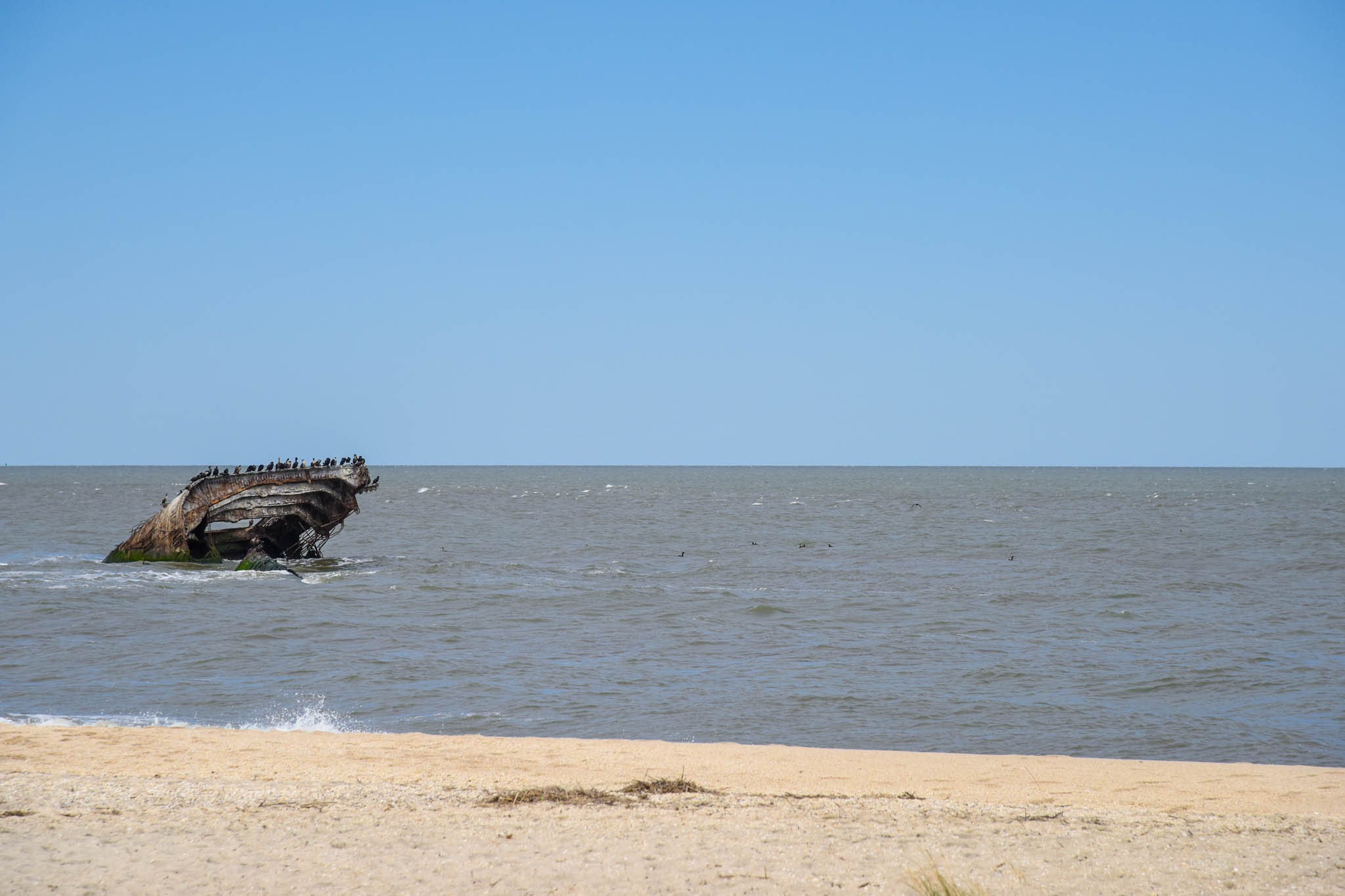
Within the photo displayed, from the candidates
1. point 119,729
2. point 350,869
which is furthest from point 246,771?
point 350,869

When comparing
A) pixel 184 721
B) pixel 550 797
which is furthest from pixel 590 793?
pixel 184 721

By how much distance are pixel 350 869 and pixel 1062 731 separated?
8.98 meters

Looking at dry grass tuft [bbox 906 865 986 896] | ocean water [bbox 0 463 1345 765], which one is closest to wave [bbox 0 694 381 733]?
ocean water [bbox 0 463 1345 765]

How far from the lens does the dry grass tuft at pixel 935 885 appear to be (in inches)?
247

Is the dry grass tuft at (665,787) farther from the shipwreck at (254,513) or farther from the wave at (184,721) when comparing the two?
the shipwreck at (254,513)

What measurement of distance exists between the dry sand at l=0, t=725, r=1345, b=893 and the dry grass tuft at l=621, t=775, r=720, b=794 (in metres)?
0.16

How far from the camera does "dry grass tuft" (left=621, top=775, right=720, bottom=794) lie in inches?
362

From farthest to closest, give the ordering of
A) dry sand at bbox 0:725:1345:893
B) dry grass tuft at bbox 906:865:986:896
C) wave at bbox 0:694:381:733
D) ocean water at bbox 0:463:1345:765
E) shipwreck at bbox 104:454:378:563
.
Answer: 1. shipwreck at bbox 104:454:378:563
2. ocean water at bbox 0:463:1345:765
3. wave at bbox 0:694:381:733
4. dry sand at bbox 0:725:1345:893
5. dry grass tuft at bbox 906:865:986:896

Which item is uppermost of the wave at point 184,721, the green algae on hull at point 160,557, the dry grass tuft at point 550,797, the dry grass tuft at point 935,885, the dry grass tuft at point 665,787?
the dry grass tuft at point 935,885

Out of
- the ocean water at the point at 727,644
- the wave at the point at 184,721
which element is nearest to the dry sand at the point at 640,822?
the wave at the point at 184,721

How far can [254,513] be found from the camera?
99.8 feet

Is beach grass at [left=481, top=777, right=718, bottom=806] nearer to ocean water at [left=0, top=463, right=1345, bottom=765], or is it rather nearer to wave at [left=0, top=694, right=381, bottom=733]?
ocean water at [left=0, top=463, right=1345, bottom=765]

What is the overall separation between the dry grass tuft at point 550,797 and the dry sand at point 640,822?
106 mm

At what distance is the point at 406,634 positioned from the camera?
1972cm
